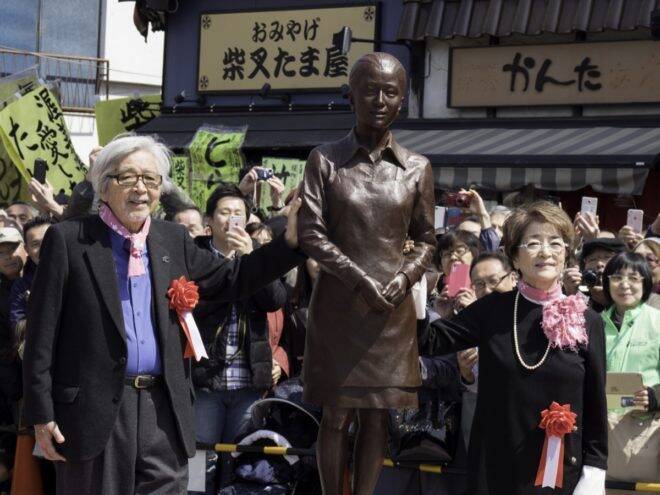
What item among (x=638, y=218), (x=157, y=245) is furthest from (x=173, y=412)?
(x=638, y=218)

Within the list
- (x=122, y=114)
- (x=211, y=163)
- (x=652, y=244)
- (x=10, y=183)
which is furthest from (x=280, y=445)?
(x=122, y=114)

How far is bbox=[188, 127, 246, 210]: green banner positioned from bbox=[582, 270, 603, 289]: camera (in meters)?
7.02

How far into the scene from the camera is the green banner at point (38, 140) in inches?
547

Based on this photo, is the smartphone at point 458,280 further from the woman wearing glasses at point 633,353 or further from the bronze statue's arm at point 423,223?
the bronze statue's arm at point 423,223

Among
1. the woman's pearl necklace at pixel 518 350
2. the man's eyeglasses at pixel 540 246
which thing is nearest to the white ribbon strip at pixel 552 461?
the woman's pearl necklace at pixel 518 350

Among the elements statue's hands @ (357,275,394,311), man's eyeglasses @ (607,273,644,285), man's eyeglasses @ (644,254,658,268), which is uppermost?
man's eyeglasses @ (644,254,658,268)

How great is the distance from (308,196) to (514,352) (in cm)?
102

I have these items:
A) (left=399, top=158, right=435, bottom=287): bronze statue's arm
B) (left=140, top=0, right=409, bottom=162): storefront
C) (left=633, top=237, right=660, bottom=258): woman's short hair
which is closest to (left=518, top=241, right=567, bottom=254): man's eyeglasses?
(left=399, top=158, right=435, bottom=287): bronze statue's arm

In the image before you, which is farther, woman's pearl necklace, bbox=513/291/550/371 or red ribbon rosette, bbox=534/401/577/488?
woman's pearl necklace, bbox=513/291/550/371

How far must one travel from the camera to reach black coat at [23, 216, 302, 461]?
459 cm

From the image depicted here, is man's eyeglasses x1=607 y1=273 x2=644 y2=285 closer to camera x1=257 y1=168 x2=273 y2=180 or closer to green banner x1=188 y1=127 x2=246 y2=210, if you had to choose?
camera x1=257 y1=168 x2=273 y2=180

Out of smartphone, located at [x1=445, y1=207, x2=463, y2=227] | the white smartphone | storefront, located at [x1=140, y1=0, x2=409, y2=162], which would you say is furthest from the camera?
storefront, located at [x1=140, y1=0, x2=409, y2=162]

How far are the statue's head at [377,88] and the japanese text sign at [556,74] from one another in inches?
386

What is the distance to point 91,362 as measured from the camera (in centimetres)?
461
